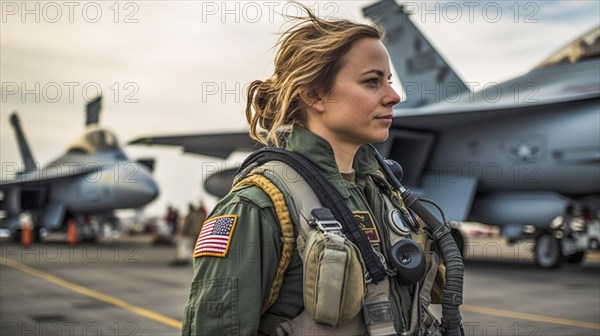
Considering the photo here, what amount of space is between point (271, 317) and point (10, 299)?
7955mm

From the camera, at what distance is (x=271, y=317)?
1507 millimetres

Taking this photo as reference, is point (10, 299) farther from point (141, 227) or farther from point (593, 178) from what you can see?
point (141, 227)

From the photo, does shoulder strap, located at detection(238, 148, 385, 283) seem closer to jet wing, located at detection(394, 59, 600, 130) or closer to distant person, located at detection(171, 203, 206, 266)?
jet wing, located at detection(394, 59, 600, 130)

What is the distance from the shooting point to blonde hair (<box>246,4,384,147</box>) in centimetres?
156

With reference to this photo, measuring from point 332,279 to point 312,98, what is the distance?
20.7 inches

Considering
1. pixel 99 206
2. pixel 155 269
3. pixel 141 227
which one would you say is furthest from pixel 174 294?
pixel 141 227

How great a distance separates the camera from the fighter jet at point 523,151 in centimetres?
1090

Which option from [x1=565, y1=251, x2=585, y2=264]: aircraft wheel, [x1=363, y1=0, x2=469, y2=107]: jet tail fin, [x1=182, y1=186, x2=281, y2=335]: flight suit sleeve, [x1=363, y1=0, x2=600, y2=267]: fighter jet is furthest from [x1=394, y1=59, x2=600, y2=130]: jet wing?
[x1=182, y1=186, x2=281, y2=335]: flight suit sleeve

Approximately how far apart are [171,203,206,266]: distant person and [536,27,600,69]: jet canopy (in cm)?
829

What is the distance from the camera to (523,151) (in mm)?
11648

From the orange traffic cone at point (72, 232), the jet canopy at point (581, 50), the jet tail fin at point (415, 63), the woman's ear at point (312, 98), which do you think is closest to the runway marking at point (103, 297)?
the woman's ear at point (312, 98)

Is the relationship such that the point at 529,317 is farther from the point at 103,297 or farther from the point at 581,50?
the point at 581,50

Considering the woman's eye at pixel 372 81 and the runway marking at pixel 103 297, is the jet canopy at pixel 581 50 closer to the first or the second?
the runway marking at pixel 103 297

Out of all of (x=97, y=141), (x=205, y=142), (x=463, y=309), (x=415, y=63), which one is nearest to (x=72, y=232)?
(x=97, y=141)
